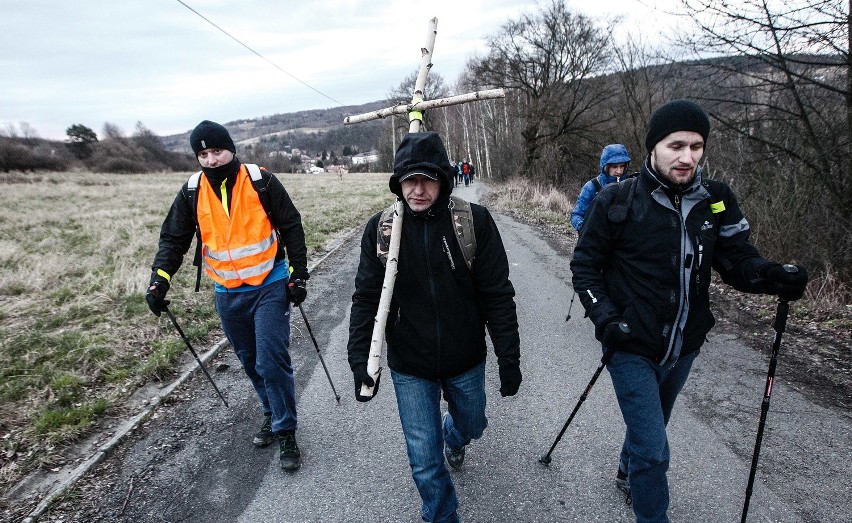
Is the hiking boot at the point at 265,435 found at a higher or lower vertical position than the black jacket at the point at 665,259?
lower

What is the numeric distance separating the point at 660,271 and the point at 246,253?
104 inches

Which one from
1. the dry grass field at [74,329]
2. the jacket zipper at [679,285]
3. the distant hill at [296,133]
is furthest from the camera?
the distant hill at [296,133]

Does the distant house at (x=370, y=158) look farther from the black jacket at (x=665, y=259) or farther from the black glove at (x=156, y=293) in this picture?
the black jacket at (x=665, y=259)

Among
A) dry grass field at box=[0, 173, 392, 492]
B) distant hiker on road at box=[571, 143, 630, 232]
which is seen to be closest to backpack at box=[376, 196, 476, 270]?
dry grass field at box=[0, 173, 392, 492]

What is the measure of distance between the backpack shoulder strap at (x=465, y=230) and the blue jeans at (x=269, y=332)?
165 cm

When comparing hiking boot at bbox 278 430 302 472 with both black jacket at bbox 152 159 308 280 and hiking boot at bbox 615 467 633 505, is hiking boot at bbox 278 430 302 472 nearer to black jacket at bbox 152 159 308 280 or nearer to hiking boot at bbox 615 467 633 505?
black jacket at bbox 152 159 308 280

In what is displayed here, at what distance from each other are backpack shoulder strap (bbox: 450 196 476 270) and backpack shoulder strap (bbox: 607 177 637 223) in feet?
2.30

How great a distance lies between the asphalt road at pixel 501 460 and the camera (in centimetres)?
276

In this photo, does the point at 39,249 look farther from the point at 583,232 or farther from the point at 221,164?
the point at 583,232

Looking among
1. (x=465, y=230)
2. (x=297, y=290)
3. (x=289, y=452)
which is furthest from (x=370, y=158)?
(x=465, y=230)

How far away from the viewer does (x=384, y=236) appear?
7.64ft

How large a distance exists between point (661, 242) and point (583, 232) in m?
0.37

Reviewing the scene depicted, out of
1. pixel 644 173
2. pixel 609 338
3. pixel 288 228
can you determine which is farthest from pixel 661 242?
pixel 288 228

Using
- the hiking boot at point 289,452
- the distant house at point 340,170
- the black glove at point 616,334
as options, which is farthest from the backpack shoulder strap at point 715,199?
the distant house at point 340,170
